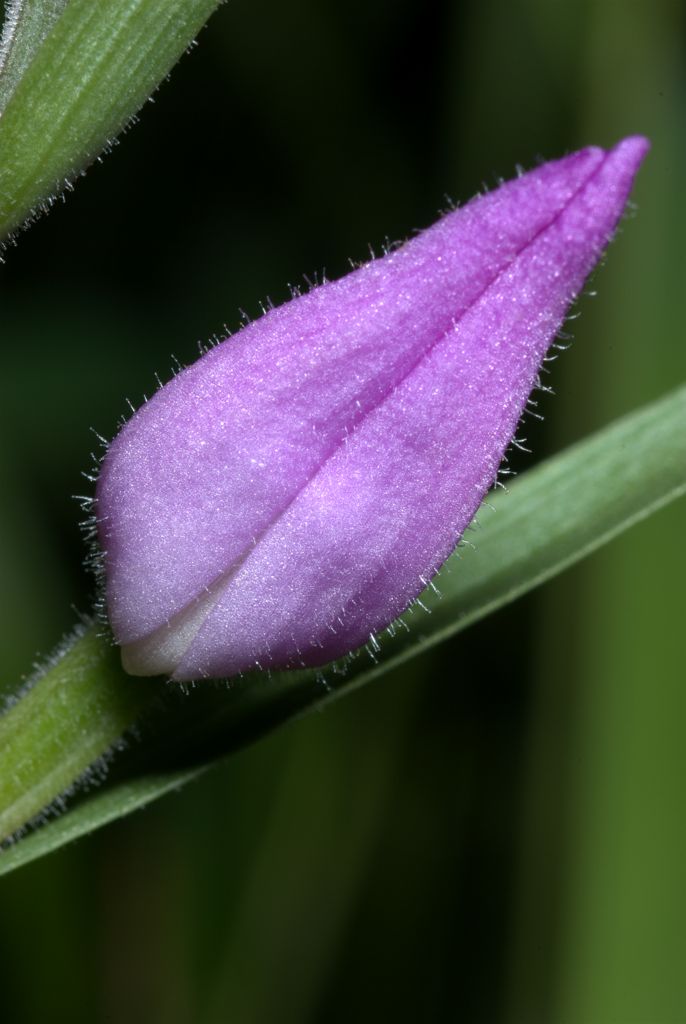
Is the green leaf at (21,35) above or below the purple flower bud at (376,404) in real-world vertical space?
above

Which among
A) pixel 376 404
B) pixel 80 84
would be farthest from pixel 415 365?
pixel 80 84

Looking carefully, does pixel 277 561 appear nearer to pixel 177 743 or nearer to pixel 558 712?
pixel 177 743

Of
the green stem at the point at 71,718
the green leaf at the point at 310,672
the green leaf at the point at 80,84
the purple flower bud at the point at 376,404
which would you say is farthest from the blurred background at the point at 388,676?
the green leaf at the point at 80,84

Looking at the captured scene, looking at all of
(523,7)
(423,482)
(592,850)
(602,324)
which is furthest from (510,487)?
(523,7)

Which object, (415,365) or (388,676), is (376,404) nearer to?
(415,365)

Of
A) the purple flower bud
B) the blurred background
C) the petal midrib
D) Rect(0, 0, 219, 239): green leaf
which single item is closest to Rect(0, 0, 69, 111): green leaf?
Rect(0, 0, 219, 239): green leaf

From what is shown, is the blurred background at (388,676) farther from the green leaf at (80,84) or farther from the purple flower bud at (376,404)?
the green leaf at (80,84)

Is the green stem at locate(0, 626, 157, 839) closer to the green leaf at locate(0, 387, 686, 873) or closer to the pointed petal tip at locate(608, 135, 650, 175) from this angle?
the green leaf at locate(0, 387, 686, 873)

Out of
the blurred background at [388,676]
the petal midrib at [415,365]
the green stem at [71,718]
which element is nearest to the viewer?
the petal midrib at [415,365]
